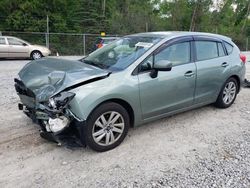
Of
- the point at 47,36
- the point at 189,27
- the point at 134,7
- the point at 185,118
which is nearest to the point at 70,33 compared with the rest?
the point at 47,36

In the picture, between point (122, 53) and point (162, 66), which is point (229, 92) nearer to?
point (162, 66)

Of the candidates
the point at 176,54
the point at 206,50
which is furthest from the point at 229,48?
the point at 176,54

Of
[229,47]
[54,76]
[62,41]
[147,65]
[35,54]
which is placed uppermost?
[229,47]

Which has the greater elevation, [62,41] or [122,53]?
[122,53]

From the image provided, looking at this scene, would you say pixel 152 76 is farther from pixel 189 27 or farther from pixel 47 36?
pixel 189 27

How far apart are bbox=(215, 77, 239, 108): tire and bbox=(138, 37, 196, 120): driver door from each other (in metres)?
1.00

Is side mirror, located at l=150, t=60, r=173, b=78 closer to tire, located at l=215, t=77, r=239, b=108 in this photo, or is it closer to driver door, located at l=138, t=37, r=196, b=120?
driver door, located at l=138, t=37, r=196, b=120

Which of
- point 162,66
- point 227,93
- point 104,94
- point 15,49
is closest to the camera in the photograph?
point 104,94

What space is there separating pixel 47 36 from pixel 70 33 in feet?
9.04

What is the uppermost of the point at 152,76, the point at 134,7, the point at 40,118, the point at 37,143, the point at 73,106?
the point at 134,7

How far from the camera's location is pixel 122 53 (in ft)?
13.4

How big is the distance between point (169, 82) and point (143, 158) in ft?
4.18

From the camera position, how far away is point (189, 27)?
31938 mm

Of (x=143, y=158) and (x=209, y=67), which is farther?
(x=209, y=67)
